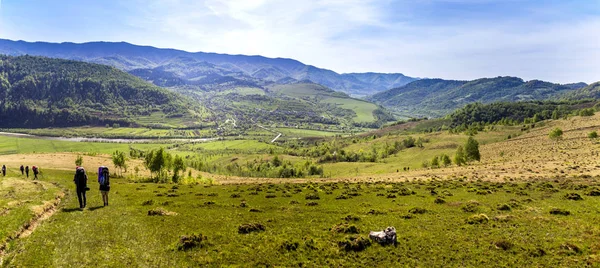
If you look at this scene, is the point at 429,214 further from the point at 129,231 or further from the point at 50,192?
the point at 50,192

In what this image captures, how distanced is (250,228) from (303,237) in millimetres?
5203

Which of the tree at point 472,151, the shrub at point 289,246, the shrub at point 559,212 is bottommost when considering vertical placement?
the tree at point 472,151

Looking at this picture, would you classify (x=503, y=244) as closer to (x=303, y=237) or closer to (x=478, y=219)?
(x=478, y=219)

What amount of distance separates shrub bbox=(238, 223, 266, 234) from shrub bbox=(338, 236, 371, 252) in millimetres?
7976

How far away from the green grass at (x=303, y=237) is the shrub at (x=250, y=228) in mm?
608

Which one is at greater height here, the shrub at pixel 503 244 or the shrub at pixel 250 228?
the shrub at pixel 503 244

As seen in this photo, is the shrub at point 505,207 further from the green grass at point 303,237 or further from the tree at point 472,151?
the tree at point 472,151

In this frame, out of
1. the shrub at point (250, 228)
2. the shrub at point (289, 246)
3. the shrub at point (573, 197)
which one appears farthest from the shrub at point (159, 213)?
the shrub at point (573, 197)

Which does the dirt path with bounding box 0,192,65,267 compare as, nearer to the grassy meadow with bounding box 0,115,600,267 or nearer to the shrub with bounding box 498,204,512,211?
the grassy meadow with bounding box 0,115,600,267

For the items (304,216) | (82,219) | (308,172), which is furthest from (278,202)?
(308,172)

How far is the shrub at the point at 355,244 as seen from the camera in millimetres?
23516

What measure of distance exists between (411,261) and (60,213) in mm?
33119

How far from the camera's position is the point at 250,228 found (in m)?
27.8

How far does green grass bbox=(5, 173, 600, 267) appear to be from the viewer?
20.8 metres
